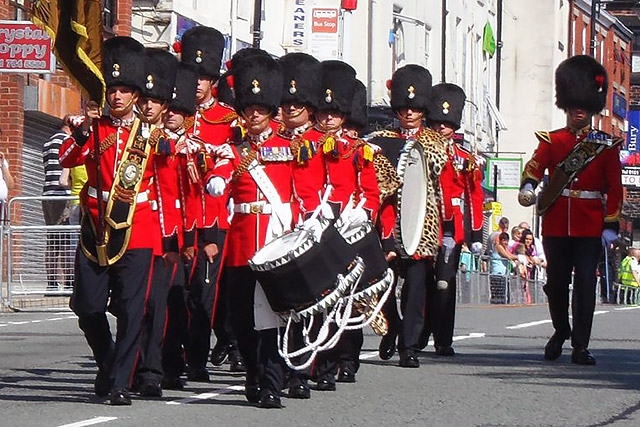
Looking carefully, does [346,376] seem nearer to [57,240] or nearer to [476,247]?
[476,247]

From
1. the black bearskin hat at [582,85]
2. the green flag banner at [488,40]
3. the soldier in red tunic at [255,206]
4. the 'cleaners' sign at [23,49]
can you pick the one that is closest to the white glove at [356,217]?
the soldier in red tunic at [255,206]

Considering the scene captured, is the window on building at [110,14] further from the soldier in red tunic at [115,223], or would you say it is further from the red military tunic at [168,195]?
the soldier in red tunic at [115,223]

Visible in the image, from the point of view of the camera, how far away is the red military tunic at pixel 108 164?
12.0 m

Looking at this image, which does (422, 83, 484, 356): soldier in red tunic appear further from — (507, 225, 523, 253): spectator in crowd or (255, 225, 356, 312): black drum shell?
(507, 225, 523, 253): spectator in crowd

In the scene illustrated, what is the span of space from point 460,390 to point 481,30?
51.3 m

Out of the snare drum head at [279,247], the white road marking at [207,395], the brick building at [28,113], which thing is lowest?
the white road marking at [207,395]

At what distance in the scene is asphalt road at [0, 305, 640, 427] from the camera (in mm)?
11266

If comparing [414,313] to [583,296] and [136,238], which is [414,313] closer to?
[583,296]

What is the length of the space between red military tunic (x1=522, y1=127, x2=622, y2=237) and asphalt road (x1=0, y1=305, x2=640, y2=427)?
3.51 ft

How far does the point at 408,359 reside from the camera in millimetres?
14953

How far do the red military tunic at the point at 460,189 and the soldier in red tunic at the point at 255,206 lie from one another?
3.68m

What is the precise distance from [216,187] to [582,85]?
17.5ft

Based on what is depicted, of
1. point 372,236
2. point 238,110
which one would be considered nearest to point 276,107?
point 238,110

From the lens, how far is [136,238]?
12.1 meters
